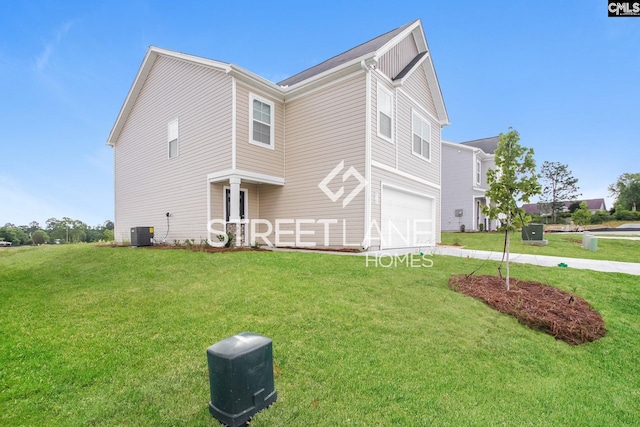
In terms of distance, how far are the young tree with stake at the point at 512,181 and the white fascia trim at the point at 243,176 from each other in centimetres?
683

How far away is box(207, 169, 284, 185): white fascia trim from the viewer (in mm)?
9547

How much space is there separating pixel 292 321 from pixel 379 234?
20.4 feet

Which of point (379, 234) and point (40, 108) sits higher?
point (40, 108)

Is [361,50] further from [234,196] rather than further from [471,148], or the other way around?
[471,148]

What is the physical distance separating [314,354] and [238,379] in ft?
3.81

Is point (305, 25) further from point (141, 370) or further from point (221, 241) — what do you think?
point (141, 370)

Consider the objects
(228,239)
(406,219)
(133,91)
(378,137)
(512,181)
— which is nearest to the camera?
(512,181)

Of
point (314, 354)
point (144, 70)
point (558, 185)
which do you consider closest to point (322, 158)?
point (314, 354)

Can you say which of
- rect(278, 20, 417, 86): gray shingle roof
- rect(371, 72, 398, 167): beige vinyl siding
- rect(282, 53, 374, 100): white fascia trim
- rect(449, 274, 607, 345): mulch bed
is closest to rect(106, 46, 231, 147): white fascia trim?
rect(282, 53, 374, 100): white fascia trim

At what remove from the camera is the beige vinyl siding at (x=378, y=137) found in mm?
9312

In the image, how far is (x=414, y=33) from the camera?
12.2m

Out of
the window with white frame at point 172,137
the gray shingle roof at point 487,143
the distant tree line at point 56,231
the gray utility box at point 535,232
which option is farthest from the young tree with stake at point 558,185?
the distant tree line at point 56,231

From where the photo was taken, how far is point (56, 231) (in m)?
37.7

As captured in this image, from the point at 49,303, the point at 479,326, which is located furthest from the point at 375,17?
the point at 49,303
